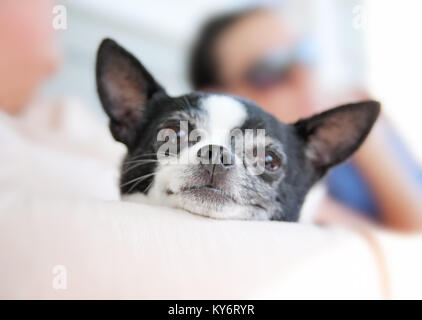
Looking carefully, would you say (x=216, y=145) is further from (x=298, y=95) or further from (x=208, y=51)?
(x=208, y=51)

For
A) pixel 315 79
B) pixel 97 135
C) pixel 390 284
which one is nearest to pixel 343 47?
pixel 315 79

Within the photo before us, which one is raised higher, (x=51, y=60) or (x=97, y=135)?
(x=51, y=60)

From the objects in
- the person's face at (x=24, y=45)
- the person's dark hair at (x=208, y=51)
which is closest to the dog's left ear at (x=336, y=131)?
the person's face at (x=24, y=45)

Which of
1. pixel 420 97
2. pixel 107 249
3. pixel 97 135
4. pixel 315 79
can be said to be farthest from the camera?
pixel 420 97

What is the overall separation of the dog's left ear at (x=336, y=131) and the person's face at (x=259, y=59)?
66 centimetres

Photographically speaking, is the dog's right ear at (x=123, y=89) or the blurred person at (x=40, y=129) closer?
the dog's right ear at (x=123, y=89)

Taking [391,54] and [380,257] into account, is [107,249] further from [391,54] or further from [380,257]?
[391,54]

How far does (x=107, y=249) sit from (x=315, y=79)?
74.5 inches

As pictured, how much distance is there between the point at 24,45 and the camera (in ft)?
4.80

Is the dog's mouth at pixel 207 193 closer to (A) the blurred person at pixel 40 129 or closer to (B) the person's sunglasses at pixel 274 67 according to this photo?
(A) the blurred person at pixel 40 129

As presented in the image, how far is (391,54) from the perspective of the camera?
276cm

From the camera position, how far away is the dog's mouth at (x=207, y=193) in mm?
844

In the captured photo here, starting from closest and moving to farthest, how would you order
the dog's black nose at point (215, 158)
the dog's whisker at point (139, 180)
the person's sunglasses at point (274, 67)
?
the dog's black nose at point (215, 158) < the dog's whisker at point (139, 180) < the person's sunglasses at point (274, 67)

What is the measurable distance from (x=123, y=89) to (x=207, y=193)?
0.40m
